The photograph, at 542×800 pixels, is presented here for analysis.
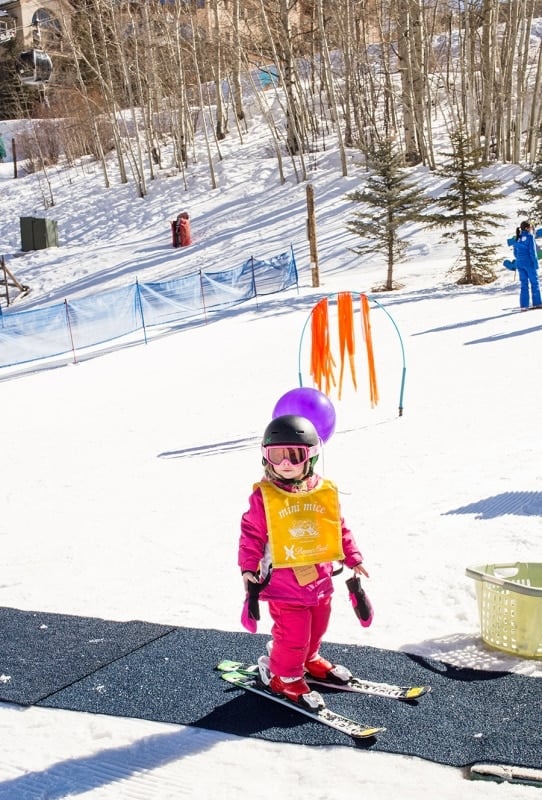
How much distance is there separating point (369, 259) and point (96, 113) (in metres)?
24.3

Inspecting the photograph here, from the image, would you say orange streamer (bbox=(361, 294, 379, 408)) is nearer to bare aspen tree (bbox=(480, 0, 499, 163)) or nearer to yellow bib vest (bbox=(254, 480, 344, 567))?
yellow bib vest (bbox=(254, 480, 344, 567))

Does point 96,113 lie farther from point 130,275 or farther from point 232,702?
point 232,702

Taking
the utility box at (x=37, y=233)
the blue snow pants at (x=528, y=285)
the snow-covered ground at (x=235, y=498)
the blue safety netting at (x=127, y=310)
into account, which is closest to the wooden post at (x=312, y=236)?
the blue safety netting at (x=127, y=310)

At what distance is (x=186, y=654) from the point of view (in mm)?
4660

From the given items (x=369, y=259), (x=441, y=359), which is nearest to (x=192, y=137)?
(x=369, y=259)

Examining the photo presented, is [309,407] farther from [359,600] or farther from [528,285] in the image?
[528,285]

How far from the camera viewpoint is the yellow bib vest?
395 centimetres

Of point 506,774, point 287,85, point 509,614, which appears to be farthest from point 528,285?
point 287,85

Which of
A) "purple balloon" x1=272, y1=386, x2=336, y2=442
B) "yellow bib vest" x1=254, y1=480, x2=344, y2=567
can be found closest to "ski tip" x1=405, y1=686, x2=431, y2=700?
"yellow bib vest" x1=254, y1=480, x2=344, y2=567

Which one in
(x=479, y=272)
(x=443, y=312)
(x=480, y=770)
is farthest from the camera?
(x=479, y=272)

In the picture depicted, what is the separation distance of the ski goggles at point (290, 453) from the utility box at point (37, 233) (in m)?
35.2

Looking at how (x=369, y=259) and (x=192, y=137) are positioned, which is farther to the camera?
(x=192, y=137)

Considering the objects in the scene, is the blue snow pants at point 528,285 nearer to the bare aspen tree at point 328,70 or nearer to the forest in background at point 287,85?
the forest in background at point 287,85

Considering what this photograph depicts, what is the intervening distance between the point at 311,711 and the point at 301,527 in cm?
81
